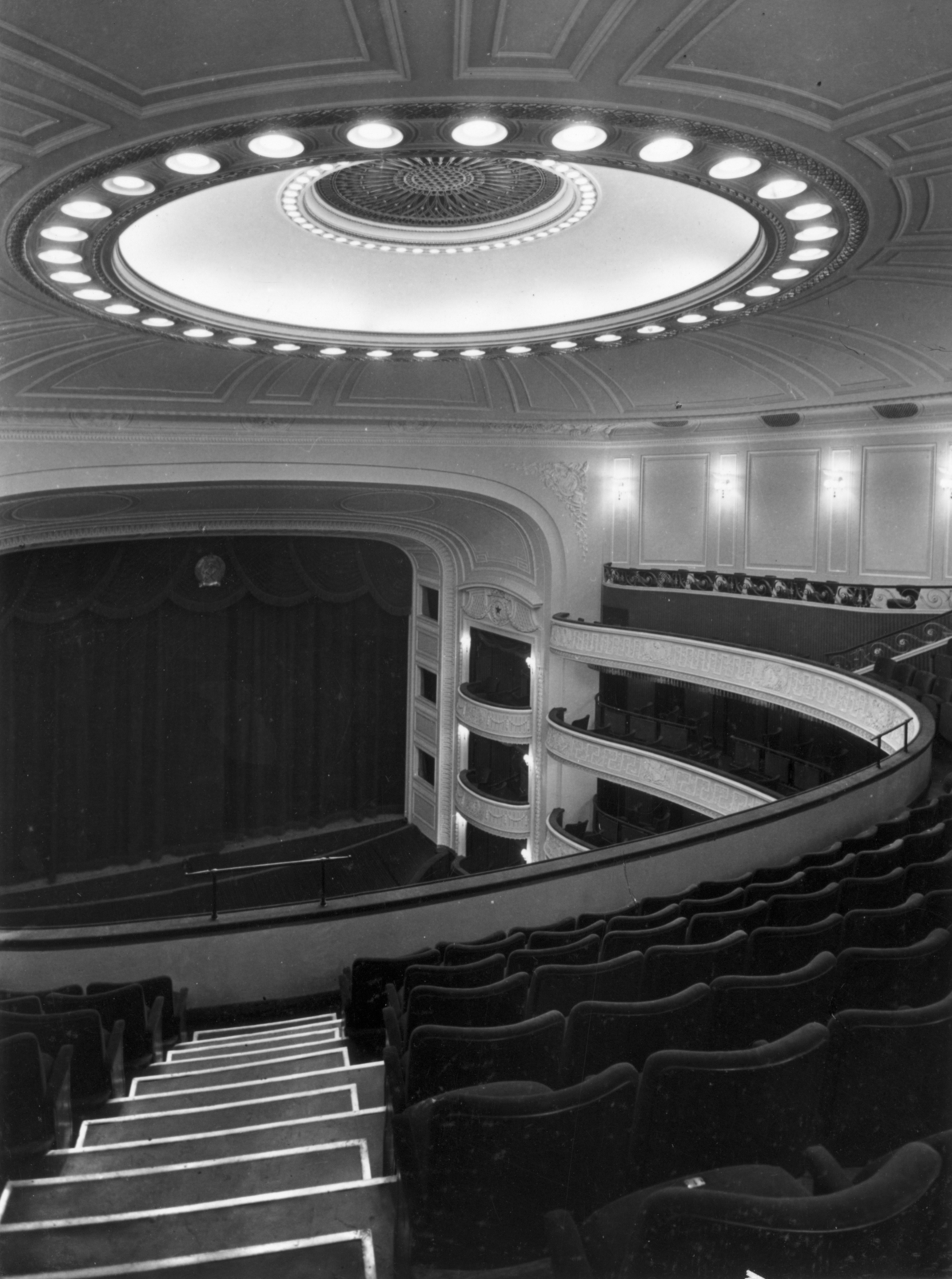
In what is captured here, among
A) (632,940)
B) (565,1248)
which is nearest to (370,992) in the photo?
(632,940)

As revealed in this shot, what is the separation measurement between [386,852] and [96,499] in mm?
9352

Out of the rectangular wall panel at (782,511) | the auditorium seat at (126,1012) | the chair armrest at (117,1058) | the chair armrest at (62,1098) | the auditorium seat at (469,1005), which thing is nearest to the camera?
the chair armrest at (62,1098)

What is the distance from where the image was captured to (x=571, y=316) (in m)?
10.7

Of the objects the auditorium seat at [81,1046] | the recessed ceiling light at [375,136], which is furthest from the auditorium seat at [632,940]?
the recessed ceiling light at [375,136]

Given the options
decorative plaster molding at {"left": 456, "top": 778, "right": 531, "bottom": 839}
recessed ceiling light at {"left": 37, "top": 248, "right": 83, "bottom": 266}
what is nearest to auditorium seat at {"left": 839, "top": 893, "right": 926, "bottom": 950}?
recessed ceiling light at {"left": 37, "top": 248, "right": 83, "bottom": 266}

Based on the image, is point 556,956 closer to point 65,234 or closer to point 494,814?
point 65,234

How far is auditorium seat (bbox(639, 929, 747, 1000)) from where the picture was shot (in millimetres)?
4004

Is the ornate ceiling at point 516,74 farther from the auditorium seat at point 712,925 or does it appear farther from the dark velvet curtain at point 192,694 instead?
the dark velvet curtain at point 192,694

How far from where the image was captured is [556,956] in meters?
4.59

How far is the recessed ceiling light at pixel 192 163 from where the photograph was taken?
5.57m

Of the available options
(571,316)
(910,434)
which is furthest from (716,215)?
(910,434)

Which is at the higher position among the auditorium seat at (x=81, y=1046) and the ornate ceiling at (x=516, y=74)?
the ornate ceiling at (x=516, y=74)

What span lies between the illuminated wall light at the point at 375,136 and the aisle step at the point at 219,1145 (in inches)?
186

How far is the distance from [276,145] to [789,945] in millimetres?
4799
